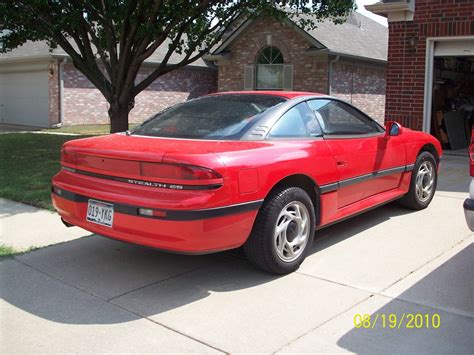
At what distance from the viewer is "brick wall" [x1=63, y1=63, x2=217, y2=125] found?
21.1 metres

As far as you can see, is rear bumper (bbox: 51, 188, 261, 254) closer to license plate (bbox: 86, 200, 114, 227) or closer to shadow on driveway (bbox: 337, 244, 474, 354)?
license plate (bbox: 86, 200, 114, 227)

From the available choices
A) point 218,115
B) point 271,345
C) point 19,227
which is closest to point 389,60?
point 218,115

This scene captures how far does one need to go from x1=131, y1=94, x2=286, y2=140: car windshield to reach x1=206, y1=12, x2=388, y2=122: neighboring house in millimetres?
13592

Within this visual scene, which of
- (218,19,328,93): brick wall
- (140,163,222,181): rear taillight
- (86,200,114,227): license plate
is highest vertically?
(218,19,328,93): brick wall

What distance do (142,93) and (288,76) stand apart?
7.36 metres

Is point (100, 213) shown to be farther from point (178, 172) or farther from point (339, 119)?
point (339, 119)

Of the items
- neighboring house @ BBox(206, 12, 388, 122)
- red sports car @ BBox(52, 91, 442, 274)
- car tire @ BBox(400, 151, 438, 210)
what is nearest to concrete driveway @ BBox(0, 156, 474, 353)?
red sports car @ BBox(52, 91, 442, 274)

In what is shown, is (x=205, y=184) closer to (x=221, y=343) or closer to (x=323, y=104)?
(x=221, y=343)

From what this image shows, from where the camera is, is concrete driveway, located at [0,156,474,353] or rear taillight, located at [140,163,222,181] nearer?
concrete driveway, located at [0,156,474,353]

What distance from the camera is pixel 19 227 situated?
5777mm

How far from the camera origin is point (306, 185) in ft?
15.0

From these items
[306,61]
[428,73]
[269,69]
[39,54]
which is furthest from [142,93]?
[428,73]

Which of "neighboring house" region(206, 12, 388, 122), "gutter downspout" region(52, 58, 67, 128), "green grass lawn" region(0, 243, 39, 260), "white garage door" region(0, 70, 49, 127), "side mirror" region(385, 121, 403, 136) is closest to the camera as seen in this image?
"green grass lawn" region(0, 243, 39, 260)

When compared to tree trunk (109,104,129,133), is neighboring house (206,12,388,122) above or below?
above
